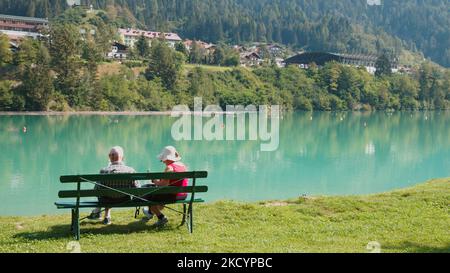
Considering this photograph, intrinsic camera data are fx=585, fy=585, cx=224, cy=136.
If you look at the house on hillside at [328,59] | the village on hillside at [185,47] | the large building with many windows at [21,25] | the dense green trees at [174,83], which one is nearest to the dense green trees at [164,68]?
the dense green trees at [174,83]

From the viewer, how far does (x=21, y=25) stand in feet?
402

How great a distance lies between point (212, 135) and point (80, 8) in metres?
102

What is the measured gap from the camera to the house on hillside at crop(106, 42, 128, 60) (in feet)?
355

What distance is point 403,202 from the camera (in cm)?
962

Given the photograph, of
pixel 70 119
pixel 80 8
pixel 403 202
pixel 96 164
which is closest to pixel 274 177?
pixel 96 164

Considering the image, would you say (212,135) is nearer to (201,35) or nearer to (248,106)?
(248,106)

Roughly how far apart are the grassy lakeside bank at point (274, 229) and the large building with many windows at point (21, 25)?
118193 mm

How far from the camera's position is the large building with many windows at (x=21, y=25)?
395 ft

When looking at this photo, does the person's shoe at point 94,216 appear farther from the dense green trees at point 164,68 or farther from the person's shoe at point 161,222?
the dense green trees at point 164,68

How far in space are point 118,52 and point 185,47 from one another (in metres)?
18.2

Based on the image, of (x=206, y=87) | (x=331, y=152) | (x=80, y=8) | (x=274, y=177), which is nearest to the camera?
(x=274, y=177)

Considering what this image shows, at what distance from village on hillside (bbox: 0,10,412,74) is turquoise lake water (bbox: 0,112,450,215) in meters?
44.3

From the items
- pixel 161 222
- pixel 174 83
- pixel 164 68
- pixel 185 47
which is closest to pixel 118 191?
pixel 161 222
